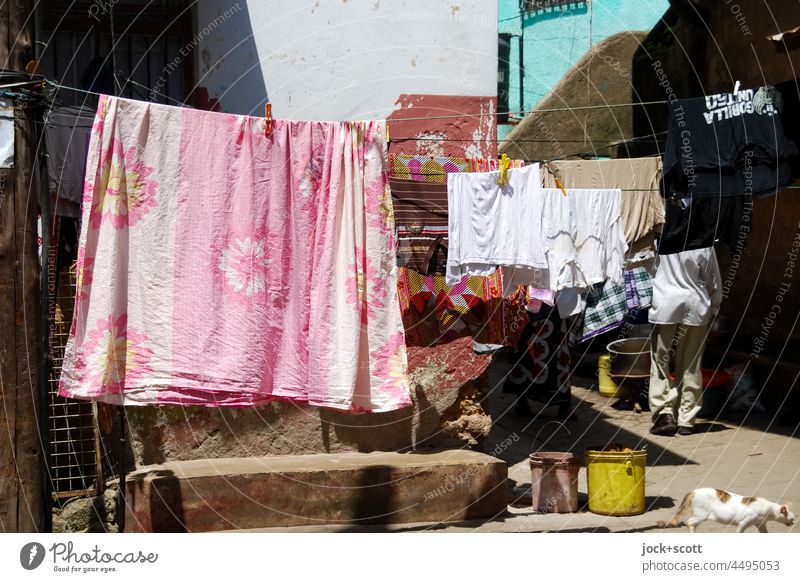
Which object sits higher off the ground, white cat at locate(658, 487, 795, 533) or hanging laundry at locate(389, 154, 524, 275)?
hanging laundry at locate(389, 154, 524, 275)

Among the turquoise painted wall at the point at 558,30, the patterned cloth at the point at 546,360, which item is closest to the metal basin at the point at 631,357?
the patterned cloth at the point at 546,360

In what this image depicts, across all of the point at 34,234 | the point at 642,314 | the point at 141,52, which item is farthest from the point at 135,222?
the point at 642,314

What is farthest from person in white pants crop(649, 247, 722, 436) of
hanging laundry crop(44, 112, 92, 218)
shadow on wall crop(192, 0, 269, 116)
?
hanging laundry crop(44, 112, 92, 218)

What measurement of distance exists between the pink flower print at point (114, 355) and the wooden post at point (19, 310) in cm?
26

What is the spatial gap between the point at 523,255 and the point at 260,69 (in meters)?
2.24

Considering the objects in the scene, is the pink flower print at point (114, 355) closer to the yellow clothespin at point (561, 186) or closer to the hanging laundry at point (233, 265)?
the hanging laundry at point (233, 265)

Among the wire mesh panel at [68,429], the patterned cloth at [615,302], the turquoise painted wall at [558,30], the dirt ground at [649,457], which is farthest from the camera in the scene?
the turquoise painted wall at [558,30]

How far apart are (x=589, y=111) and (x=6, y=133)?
11.0 metres

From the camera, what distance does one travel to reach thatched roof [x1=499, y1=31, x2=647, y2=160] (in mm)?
14062

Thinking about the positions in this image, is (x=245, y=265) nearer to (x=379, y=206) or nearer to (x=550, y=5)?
(x=379, y=206)

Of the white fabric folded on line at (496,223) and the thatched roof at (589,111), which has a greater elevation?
the thatched roof at (589,111)

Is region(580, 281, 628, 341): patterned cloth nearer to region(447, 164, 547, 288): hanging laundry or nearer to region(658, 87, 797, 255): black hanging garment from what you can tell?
region(658, 87, 797, 255): black hanging garment

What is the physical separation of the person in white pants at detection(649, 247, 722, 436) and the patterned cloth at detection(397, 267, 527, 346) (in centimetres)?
199

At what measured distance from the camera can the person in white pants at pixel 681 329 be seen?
806 cm
